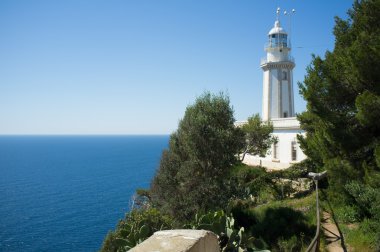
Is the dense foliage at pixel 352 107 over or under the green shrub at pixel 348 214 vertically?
over

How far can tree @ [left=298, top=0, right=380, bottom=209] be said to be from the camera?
10977mm

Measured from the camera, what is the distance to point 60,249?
3350 cm

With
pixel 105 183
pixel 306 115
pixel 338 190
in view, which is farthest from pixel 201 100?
pixel 105 183

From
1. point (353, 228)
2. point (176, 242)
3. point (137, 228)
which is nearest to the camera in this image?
point (176, 242)

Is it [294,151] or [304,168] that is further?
[294,151]

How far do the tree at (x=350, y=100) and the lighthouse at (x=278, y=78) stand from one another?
2542cm

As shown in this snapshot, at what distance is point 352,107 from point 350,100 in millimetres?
298

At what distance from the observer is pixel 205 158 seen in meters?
17.2

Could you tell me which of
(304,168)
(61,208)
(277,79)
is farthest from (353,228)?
(61,208)

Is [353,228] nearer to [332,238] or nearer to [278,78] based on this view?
[332,238]

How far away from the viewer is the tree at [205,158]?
16.7 m

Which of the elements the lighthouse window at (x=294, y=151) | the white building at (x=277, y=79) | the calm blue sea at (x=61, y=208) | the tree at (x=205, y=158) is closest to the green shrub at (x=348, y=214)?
the tree at (x=205, y=158)

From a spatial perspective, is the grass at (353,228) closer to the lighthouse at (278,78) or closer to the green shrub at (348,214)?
the green shrub at (348,214)

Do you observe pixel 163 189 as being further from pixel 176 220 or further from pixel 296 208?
pixel 296 208
